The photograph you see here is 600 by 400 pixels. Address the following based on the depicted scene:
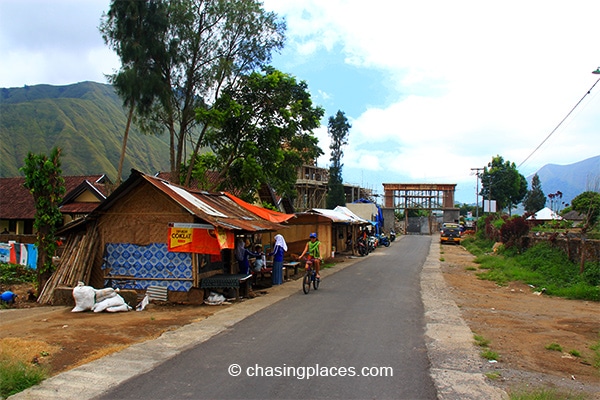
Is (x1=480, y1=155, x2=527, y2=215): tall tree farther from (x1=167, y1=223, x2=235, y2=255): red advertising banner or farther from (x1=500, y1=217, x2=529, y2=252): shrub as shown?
(x1=167, y1=223, x2=235, y2=255): red advertising banner

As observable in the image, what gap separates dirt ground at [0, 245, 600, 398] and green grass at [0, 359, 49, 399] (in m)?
0.46

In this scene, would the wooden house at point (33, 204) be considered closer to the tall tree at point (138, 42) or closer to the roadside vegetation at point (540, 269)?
the tall tree at point (138, 42)

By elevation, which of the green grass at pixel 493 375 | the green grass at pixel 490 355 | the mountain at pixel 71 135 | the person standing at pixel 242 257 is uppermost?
the mountain at pixel 71 135

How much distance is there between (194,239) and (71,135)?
13274 cm

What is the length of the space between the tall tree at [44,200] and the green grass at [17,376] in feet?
26.5

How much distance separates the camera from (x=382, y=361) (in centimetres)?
732

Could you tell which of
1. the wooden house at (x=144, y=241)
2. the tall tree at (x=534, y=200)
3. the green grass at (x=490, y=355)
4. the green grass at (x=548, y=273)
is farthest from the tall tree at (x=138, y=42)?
the tall tree at (x=534, y=200)

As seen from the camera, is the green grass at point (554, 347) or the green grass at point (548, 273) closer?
the green grass at point (554, 347)

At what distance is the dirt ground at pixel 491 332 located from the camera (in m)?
7.25

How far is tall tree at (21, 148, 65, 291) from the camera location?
14.0m

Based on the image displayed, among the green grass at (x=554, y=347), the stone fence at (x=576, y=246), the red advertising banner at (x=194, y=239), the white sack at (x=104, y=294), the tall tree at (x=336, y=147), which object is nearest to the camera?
the green grass at (x=554, y=347)

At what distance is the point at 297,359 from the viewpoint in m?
7.30

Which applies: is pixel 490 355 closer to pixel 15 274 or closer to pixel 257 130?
pixel 257 130

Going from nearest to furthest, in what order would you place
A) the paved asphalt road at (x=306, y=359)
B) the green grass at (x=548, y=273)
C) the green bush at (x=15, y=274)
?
the paved asphalt road at (x=306, y=359) → the green grass at (x=548, y=273) → the green bush at (x=15, y=274)
